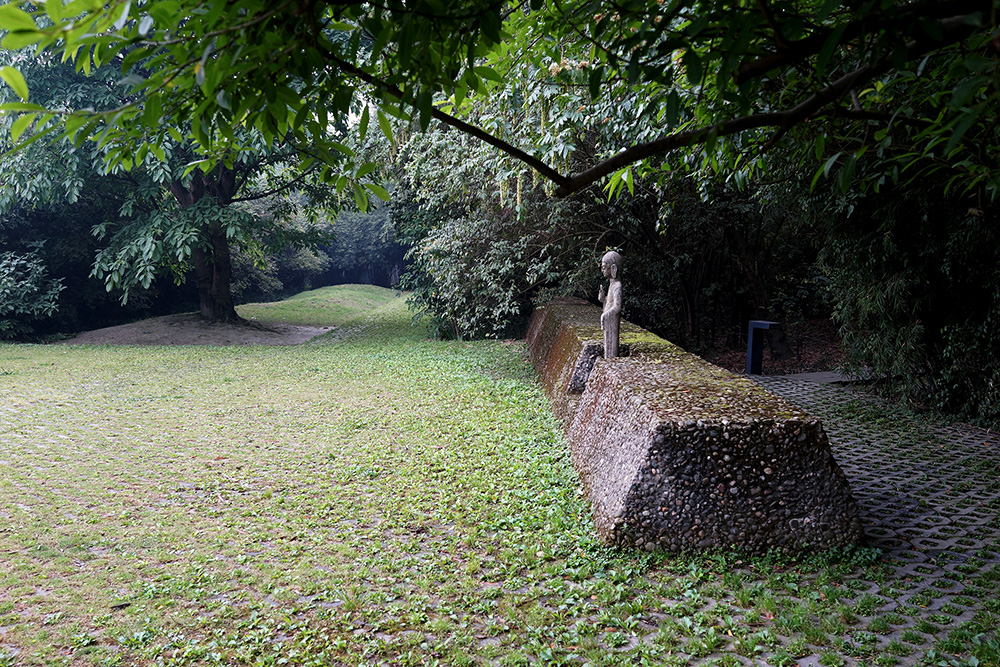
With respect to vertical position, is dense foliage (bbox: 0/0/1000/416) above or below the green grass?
above

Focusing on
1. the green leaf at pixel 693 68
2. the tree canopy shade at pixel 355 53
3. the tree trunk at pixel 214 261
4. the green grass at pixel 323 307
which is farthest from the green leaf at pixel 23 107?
the green grass at pixel 323 307

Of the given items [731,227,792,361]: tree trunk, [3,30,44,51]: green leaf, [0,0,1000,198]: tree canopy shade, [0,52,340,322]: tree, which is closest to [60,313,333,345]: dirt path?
[0,52,340,322]: tree

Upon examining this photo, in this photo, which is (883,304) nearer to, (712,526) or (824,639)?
(712,526)

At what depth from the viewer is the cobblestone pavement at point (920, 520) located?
3.39 metres

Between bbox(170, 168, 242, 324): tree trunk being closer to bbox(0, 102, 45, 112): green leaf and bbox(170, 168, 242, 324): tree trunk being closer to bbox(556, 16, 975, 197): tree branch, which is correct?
bbox(0, 102, 45, 112): green leaf

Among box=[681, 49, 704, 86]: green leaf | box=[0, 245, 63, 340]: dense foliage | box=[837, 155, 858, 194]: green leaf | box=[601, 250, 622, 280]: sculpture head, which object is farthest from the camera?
box=[0, 245, 63, 340]: dense foliage

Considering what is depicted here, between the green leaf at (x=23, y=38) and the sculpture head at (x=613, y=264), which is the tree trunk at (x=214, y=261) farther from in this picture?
the green leaf at (x=23, y=38)

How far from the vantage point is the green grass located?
24156 mm

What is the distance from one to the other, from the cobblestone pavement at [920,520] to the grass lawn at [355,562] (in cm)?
13

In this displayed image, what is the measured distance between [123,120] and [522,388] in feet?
25.1

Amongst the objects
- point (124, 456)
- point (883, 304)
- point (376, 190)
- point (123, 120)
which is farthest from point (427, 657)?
point (883, 304)

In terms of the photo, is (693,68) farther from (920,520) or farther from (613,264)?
(613,264)

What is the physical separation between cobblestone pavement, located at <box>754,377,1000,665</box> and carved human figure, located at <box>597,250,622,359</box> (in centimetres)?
252

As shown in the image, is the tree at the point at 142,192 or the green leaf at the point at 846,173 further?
the tree at the point at 142,192
